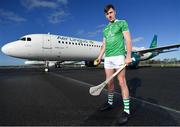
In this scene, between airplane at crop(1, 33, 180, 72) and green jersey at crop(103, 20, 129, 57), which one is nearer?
green jersey at crop(103, 20, 129, 57)

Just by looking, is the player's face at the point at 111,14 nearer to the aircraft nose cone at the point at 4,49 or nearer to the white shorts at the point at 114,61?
the white shorts at the point at 114,61

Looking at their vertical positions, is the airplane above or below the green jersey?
above

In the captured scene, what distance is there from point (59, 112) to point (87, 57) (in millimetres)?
21200

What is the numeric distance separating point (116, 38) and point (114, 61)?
1.38 ft

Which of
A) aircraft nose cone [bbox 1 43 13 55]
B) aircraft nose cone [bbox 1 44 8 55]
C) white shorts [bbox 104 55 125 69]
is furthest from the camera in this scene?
aircraft nose cone [bbox 1 44 8 55]

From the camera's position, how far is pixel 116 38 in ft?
13.0

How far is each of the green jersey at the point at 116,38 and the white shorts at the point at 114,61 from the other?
0.07 metres

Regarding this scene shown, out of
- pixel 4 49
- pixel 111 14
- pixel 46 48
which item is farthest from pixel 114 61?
pixel 4 49

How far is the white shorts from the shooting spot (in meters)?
3.87

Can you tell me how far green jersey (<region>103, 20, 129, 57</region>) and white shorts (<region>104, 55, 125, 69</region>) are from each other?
72mm

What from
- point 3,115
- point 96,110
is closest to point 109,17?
point 96,110

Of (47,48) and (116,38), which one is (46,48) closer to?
(47,48)

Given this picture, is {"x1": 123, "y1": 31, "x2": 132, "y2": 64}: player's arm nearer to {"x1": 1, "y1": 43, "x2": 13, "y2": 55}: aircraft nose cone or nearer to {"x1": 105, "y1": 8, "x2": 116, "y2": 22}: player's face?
{"x1": 105, "y1": 8, "x2": 116, "y2": 22}: player's face

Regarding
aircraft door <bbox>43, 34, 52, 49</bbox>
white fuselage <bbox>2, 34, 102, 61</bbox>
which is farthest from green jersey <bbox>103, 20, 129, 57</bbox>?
aircraft door <bbox>43, 34, 52, 49</bbox>
